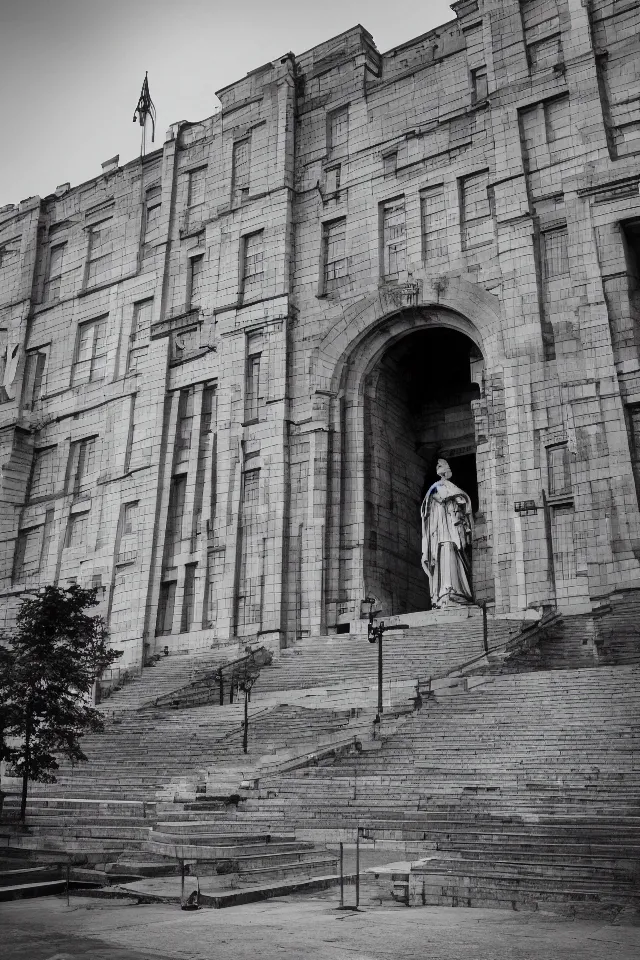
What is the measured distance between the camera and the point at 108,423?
34000mm

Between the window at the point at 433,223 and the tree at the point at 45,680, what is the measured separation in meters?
16.7

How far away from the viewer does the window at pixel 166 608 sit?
29766 mm

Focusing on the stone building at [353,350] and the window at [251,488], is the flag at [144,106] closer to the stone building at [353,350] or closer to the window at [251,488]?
the stone building at [353,350]

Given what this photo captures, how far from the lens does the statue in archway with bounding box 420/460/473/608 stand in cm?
2647

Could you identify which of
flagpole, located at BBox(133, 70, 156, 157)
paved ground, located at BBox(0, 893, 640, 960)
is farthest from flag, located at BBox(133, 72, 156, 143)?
paved ground, located at BBox(0, 893, 640, 960)

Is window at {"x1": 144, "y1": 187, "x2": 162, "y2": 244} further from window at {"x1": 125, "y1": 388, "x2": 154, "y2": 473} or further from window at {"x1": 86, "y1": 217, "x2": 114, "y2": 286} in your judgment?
window at {"x1": 125, "y1": 388, "x2": 154, "y2": 473}

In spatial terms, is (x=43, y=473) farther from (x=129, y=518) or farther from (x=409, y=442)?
(x=409, y=442)

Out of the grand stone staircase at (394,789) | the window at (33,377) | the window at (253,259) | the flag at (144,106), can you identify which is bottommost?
the grand stone staircase at (394,789)

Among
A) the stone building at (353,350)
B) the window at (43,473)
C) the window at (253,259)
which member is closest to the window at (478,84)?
the stone building at (353,350)

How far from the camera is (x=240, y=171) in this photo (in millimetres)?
34000

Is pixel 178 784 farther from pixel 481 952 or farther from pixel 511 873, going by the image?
pixel 481 952

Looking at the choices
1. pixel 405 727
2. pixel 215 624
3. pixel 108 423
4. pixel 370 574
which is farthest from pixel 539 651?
pixel 108 423

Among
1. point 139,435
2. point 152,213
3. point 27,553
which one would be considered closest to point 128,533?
point 139,435

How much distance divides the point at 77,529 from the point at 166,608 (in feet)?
19.3
